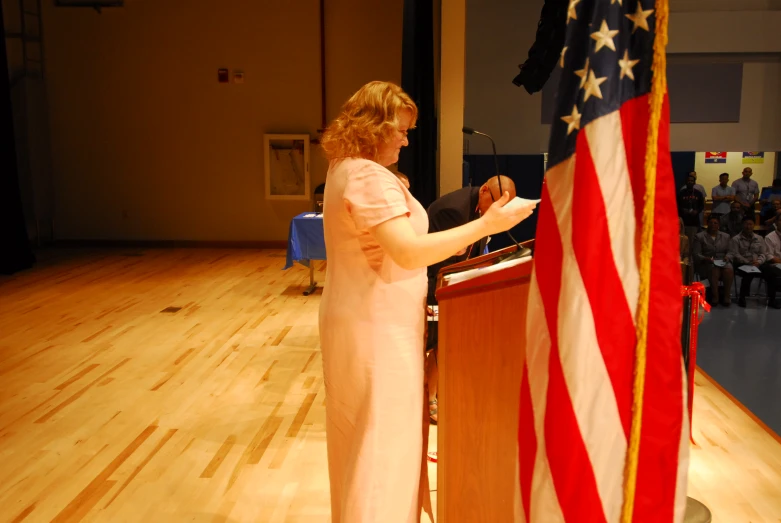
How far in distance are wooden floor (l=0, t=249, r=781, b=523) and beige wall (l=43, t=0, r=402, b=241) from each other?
13.2ft

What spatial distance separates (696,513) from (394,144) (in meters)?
1.90

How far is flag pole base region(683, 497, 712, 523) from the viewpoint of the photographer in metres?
2.54

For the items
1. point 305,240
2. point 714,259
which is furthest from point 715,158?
point 305,240

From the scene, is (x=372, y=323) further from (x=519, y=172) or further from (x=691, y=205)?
(x=519, y=172)

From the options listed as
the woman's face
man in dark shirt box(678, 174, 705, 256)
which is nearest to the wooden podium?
the woman's face

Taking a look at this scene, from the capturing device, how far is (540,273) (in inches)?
48.1

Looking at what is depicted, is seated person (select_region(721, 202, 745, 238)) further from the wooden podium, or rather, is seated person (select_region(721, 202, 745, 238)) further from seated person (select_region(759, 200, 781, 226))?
the wooden podium

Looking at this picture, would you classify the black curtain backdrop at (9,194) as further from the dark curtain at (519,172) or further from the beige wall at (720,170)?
the beige wall at (720,170)

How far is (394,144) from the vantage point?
1.68 metres

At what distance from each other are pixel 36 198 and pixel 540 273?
1072cm

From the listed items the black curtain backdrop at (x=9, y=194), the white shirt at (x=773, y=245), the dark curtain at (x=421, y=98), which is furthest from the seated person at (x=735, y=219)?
the black curtain backdrop at (x=9, y=194)

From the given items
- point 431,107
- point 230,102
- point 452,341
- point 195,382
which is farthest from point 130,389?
point 230,102

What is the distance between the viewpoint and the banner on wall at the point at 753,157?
36.4 feet

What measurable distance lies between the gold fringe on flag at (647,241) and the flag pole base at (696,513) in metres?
1.64
